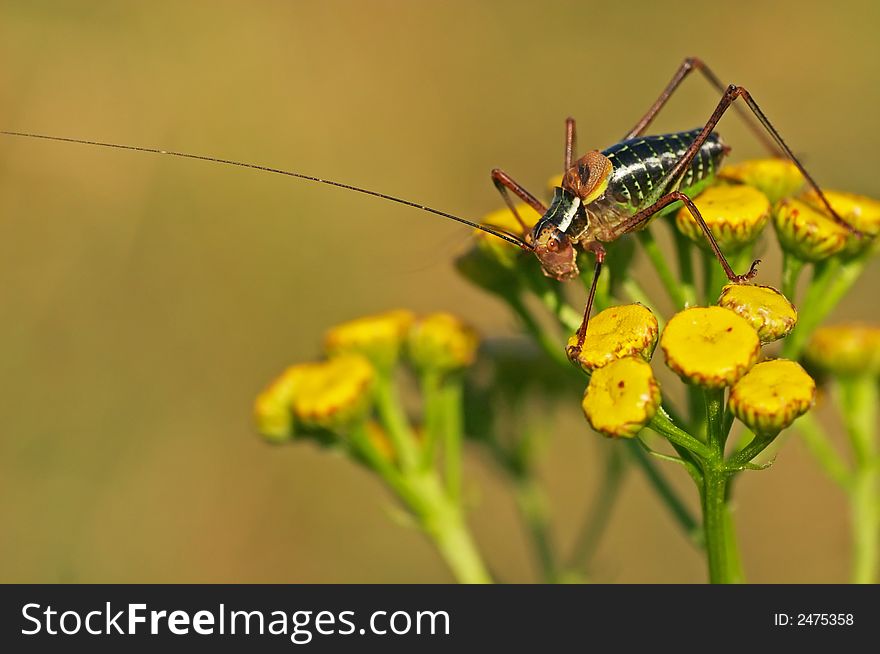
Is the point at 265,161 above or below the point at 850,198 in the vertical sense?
above

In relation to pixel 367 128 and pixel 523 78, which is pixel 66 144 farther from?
pixel 523 78

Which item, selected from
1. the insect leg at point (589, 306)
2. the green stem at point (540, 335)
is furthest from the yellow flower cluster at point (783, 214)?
the green stem at point (540, 335)

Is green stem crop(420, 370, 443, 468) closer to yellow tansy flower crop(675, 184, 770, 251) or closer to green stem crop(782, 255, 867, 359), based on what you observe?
yellow tansy flower crop(675, 184, 770, 251)

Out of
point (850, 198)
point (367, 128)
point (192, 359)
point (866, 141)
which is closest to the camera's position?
point (850, 198)

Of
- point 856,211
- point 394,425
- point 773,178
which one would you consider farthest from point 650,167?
point 394,425

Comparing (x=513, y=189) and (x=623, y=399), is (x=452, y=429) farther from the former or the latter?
(x=623, y=399)

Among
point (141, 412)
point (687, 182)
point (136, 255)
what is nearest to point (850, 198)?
point (687, 182)

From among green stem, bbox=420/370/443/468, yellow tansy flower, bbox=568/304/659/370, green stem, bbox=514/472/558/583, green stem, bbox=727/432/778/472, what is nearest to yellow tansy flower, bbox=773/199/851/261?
yellow tansy flower, bbox=568/304/659/370
